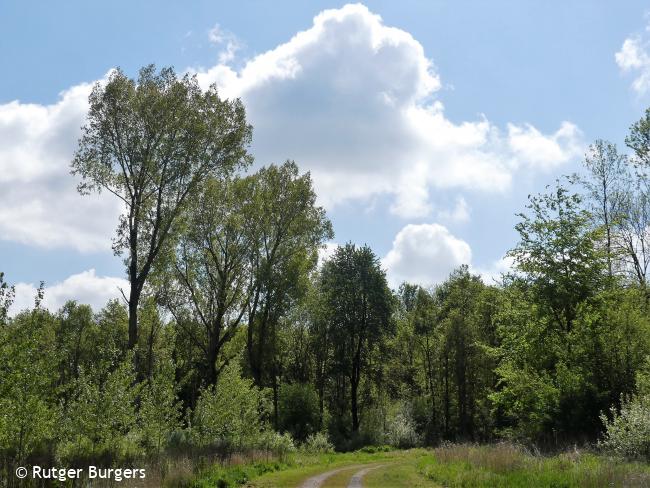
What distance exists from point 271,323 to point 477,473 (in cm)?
2971

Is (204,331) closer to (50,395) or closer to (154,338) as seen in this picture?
(154,338)

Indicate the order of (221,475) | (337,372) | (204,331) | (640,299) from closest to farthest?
(221,475), (640,299), (204,331), (337,372)

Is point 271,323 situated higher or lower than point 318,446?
higher

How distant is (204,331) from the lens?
52.0m

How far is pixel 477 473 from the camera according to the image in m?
18.9

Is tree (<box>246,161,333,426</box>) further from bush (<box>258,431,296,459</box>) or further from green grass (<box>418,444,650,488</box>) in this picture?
green grass (<box>418,444,650,488</box>)

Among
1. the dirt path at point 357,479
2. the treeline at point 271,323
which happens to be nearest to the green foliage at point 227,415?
the treeline at point 271,323

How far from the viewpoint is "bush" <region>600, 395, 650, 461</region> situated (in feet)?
62.4

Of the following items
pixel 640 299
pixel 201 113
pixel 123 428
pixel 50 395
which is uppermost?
pixel 201 113

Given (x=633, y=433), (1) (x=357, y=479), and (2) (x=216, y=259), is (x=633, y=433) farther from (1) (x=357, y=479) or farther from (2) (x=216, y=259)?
(2) (x=216, y=259)

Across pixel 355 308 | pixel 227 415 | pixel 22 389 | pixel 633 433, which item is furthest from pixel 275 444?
pixel 355 308

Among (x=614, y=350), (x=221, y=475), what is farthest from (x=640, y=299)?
(x=221, y=475)

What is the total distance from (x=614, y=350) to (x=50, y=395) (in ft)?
79.3

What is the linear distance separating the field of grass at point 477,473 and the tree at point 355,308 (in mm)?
30125
